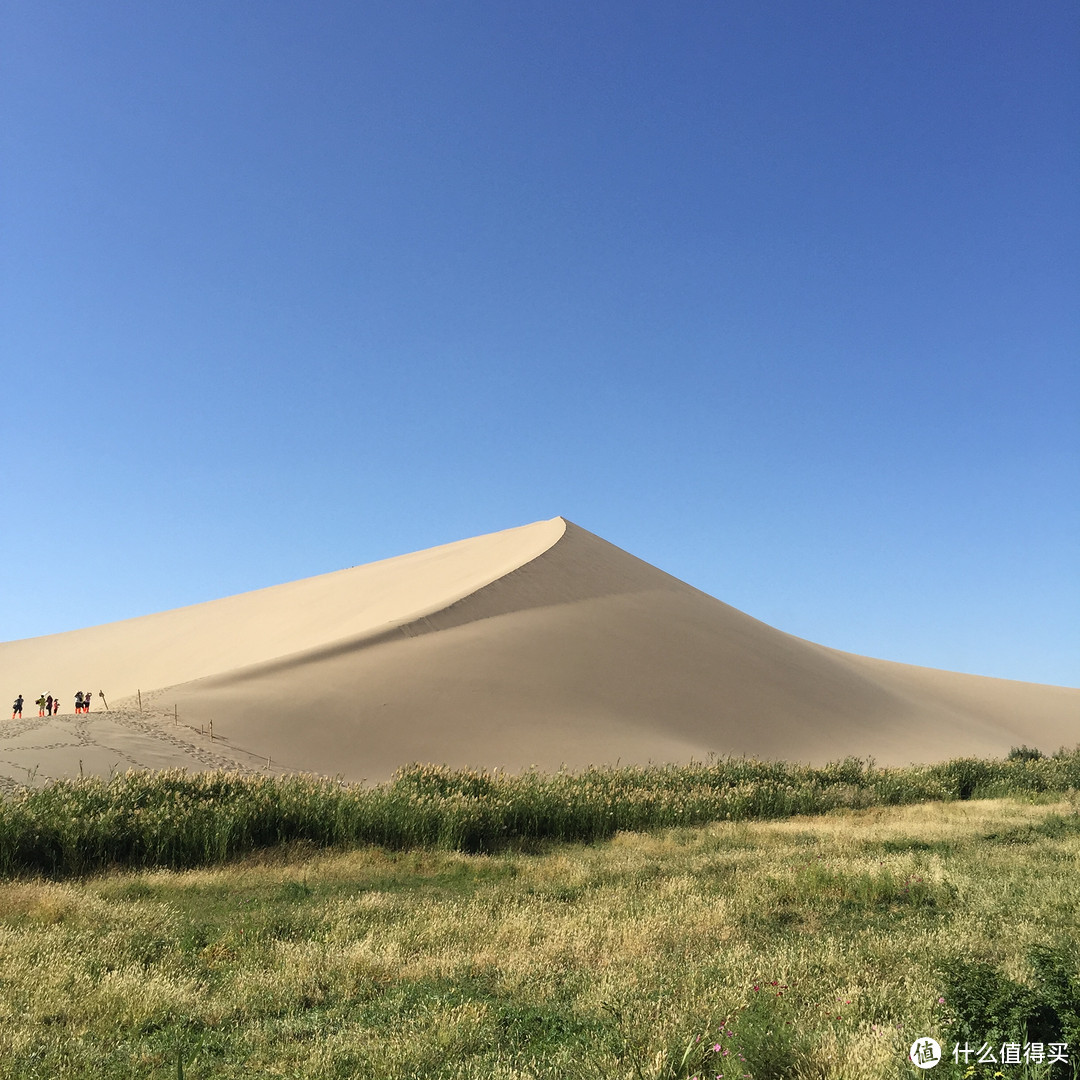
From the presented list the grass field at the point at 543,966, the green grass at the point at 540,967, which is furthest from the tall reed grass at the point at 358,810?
the green grass at the point at 540,967

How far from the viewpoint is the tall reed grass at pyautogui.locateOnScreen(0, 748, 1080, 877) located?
1109 cm

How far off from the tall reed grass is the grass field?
0.80m

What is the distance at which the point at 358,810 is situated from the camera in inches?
518

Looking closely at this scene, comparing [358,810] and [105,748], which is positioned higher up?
[105,748]

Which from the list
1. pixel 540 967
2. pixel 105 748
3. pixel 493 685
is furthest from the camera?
pixel 493 685

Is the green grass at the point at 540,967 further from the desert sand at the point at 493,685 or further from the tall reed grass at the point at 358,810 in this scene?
the desert sand at the point at 493,685

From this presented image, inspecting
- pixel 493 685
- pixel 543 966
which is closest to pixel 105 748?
pixel 493 685

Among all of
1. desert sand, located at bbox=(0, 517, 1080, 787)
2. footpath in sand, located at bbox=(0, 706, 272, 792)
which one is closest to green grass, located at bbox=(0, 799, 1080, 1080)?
footpath in sand, located at bbox=(0, 706, 272, 792)

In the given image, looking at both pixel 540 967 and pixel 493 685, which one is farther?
pixel 493 685

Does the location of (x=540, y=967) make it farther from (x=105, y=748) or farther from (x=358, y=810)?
(x=105, y=748)

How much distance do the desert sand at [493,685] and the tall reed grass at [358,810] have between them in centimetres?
561

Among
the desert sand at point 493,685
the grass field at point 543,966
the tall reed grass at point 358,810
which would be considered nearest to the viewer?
the grass field at point 543,966

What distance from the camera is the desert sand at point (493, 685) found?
82.3ft

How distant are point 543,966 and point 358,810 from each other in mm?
7478
